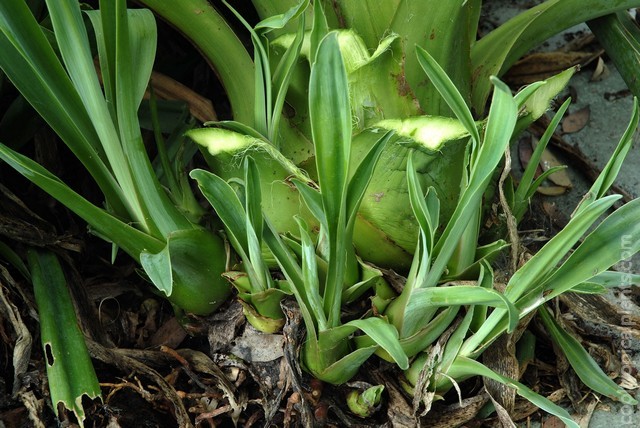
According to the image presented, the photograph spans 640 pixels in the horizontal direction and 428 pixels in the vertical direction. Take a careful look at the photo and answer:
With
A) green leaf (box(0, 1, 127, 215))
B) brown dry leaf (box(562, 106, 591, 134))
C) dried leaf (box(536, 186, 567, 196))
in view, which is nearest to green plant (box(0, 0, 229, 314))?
green leaf (box(0, 1, 127, 215))

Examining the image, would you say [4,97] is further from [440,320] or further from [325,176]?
[440,320]

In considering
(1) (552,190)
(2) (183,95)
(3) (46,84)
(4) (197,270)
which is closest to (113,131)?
(3) (46,84)

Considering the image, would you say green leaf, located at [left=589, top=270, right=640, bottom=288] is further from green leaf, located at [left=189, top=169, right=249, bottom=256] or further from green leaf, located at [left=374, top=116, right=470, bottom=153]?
green leaf, located at [left=189, top=169, right=249, bottom=256]

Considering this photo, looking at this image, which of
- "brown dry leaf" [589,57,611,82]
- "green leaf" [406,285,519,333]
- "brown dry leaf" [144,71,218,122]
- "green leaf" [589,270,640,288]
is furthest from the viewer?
"brown dry leaf" [589,57,611,82]

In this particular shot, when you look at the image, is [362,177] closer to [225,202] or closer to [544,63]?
[225,202]

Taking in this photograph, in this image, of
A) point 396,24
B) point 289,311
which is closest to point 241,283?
point 289,311

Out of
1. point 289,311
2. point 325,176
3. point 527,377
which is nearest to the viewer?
point 325,176
